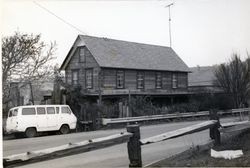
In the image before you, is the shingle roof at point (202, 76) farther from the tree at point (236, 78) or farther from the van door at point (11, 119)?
the van door at point (11, 119)

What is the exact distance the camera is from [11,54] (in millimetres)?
4109

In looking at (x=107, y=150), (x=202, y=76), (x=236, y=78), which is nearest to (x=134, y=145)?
(x=107, y=150)

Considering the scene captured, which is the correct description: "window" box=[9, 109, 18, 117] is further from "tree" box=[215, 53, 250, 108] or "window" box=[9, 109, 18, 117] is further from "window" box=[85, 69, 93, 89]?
"tree" box=[215, 53, 250, 108]

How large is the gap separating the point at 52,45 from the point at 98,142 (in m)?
1.32

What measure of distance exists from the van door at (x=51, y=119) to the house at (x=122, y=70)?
418mm

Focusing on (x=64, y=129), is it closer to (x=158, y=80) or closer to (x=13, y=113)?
(x=13, y=113)

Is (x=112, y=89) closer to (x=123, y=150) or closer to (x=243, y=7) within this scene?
(x=123, y=150)

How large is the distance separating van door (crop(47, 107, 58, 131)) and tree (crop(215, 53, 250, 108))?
2.21 metres

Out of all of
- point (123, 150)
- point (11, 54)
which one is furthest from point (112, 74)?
point (11, 54)

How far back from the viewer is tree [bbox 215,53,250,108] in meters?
4.71

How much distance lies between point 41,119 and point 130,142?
1195 mm

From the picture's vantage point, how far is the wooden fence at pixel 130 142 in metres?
3.77

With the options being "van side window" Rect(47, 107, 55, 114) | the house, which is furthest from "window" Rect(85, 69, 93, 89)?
"van side window" Rect(47, 107, 55, 114)

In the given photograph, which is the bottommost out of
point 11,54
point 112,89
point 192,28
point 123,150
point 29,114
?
point 123,150
